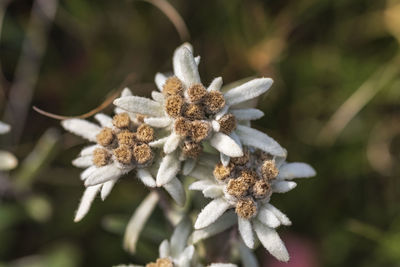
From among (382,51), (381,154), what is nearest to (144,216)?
(381,154)

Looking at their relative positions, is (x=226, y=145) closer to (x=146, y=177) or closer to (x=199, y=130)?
(x=199, y=130)

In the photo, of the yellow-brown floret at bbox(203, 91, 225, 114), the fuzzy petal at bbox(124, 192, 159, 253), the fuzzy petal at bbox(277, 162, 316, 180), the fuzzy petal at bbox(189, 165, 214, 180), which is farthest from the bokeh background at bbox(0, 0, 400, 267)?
the yellow-brown floret at bbox(203, 91, 225, 114)

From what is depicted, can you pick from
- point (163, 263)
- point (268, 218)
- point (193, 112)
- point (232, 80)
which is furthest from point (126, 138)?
point (232, 80)

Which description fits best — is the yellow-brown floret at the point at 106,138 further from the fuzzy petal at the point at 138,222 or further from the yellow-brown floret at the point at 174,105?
the fuzzy petal at the point at 138,222

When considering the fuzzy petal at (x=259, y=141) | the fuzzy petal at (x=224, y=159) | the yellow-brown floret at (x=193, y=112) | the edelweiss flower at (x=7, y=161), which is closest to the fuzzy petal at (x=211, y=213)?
the fuzzy petal at (x=224, y=159)

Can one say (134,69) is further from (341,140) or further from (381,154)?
(381,154)

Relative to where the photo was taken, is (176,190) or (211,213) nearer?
(211,213)

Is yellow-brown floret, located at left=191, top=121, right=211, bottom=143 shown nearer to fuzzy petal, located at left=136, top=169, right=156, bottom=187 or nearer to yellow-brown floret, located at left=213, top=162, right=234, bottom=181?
yellow-brown floret, located at left=213, top=162, right=234, bottom=181

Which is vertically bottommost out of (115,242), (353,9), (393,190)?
(115,242)
